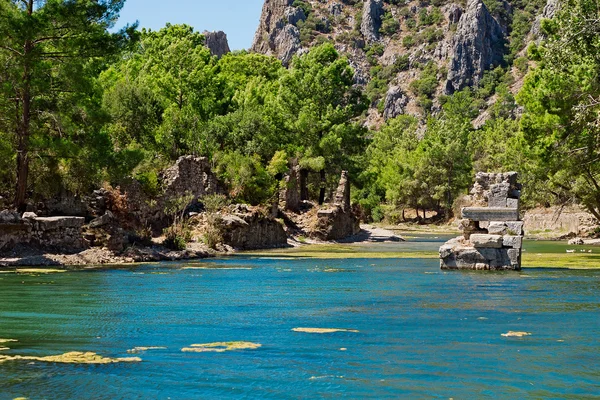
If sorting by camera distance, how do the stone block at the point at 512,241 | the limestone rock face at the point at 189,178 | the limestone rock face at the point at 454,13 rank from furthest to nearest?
the limestone rock face at the point at 454,13 < the limestone rock face at the point at 189,178 < the stone block at the point at 512,241

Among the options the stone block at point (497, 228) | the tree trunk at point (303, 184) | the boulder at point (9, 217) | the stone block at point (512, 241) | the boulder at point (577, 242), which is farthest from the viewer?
the tree trunk at point (303, 184)

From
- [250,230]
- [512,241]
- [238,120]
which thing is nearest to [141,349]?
[512,241]

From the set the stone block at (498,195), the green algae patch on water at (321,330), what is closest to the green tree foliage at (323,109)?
the stone block at (498,195)

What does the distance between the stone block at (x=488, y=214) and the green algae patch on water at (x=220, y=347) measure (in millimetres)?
Result: 14899

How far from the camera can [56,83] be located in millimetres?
28812

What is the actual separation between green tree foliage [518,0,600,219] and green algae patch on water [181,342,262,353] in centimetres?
1868

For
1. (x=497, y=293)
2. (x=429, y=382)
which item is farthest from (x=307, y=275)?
(x=429, y=382)

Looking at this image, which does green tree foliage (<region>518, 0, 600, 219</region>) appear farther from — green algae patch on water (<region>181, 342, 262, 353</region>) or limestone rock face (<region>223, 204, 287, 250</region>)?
green algae patch on water (<region>181, 342, 262, 353</region>)

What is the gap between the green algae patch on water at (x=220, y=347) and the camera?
35.6 ft

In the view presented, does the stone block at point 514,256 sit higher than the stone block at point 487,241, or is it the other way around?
the stone block at point 487,241

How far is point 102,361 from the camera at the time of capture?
9.96m

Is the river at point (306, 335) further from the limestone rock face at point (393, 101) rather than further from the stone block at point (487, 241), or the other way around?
the limestone rock face at point (393, 101)

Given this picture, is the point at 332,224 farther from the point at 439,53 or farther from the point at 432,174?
the point at 439,53

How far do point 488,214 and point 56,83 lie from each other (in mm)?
16387
